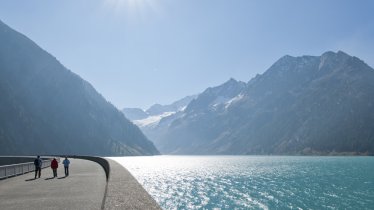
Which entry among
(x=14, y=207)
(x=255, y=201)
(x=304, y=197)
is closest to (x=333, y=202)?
(x=304, y=197)

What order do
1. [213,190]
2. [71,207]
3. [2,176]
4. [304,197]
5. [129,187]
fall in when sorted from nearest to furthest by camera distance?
[71,207]
[129,187]
[2,176]
[304,197]
[213,190]

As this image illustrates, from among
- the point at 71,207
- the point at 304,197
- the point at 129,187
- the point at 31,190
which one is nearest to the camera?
the point at 71,207

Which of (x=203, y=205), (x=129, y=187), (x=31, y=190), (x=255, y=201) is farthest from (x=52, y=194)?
(x=255, y=201)

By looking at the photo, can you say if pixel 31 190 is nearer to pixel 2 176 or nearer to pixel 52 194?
pixel 52 194

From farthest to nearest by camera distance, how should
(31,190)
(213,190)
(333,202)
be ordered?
(213,190) < (333,202) < (31,190)

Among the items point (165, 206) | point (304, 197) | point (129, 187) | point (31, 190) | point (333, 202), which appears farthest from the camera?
point (304, 197)

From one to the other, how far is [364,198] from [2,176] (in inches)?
1612

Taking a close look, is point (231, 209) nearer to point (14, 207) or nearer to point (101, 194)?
point (101, 194)

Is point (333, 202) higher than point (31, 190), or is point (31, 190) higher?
point (31, 190)

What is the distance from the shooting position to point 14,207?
18.8 meters

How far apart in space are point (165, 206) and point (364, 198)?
24570 mm

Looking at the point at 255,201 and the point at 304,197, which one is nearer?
the point at 255,201

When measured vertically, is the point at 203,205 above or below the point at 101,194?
below

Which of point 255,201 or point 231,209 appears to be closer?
point 231,209
